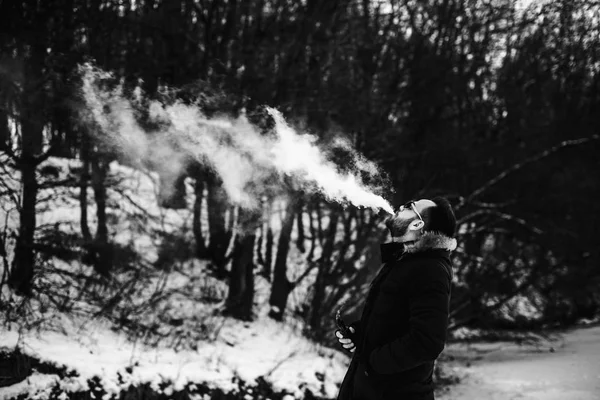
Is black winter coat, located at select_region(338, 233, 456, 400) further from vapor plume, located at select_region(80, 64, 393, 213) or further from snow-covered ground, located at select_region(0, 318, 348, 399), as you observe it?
snow-covered ground, located at select_region(0, 318, 348, 399)

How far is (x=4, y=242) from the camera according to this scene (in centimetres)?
704

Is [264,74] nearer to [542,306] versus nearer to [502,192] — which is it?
[502,192]

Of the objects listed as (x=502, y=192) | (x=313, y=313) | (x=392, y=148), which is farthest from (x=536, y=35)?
(x=313, y=313)

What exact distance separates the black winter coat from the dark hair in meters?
0.04

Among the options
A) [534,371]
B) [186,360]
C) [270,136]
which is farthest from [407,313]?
[534,371]

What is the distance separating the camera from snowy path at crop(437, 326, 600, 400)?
8391 millimetres

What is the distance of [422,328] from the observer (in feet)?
8.33

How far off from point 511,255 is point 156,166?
973 centimetres

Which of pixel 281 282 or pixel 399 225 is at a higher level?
pixel 399 225

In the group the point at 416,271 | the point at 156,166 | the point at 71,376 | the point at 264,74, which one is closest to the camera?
the point at 416,271

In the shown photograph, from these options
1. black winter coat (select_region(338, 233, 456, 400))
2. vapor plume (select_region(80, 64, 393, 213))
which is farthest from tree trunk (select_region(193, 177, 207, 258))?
black winter coat (select_region(338, 233, 456, 400))

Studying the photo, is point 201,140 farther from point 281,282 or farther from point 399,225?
point 399,225

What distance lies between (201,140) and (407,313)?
18.4ft

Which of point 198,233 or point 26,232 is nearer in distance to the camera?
point 26,232
